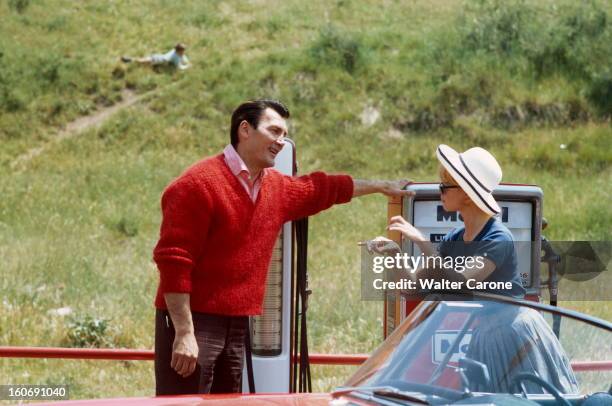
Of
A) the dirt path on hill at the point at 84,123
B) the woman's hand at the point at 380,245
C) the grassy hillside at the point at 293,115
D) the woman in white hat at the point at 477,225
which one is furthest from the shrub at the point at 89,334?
the dirt path on hill at the point at 84,123

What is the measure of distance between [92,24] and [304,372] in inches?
864

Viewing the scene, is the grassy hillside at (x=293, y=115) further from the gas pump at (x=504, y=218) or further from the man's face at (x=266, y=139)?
the man's face at (x=266, y=139)

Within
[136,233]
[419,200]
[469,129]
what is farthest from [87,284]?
[469,129]

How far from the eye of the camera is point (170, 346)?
16.4ft

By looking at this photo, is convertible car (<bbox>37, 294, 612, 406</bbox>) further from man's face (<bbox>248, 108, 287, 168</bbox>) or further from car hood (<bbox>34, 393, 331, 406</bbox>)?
man's face (<bbox>248, 108, 287, 168</bbox>)

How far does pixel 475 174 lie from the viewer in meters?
4.70

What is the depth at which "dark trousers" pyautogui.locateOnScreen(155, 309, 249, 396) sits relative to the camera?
16.3ft

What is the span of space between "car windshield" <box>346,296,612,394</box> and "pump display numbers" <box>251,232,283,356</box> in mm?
1972

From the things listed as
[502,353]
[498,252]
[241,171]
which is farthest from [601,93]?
[502,353]

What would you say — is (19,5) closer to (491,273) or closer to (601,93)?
(601,93)

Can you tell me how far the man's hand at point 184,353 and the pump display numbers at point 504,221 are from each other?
74.3 inches

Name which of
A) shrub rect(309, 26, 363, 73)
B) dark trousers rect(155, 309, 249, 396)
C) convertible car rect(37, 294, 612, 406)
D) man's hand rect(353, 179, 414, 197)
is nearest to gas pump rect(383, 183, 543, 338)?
man's hand rect(353, 179, 414, 197)

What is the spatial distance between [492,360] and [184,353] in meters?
1.60

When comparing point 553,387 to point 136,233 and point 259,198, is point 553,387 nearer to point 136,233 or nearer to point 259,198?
→ point 259,198
